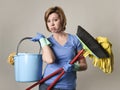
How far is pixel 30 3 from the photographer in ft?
6.95

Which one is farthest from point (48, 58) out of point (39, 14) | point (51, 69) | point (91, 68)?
point (39, 14)

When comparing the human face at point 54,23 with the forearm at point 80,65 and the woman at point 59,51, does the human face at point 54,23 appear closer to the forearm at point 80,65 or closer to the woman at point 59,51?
the woman at point 59,51

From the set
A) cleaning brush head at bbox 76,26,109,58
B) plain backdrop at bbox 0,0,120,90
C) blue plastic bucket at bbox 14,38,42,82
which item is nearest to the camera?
cleaning brush head at bbox 76,26,109,58

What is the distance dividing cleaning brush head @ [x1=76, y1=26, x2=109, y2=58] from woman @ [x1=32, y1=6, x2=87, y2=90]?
123 millimetres

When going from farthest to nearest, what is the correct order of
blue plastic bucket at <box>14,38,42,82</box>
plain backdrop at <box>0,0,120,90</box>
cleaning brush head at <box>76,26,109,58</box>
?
plain backdrop at <box>0,0,120,90</box>, blue plastic bucket at <box>14,38,42,82</box>, cleaning brush head at <box>76,26,109,58</box>

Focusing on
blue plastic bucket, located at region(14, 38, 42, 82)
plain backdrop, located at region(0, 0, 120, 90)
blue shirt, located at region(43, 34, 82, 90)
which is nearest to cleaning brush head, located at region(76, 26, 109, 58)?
blue shirt, located at region(43, 34, 82, 90)

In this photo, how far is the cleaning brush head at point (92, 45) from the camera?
55.9 inches

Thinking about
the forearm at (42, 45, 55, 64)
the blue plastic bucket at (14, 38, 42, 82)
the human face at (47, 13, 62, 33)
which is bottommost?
the blue plastic bucket at (14, 38, 42, 82)

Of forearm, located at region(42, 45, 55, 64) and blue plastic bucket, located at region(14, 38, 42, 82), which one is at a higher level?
forearm, located at region(42, 45, 55, 64)

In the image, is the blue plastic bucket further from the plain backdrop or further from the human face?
the plain backdrop

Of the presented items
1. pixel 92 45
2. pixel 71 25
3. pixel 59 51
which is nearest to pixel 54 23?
pixel 59 51

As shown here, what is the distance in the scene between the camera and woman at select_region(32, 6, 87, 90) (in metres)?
1.50
